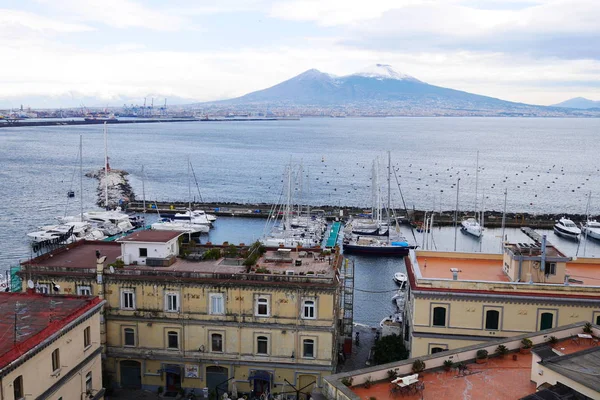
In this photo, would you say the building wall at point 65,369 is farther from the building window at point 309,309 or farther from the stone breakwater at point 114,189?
the stone breakwater at point 114,189

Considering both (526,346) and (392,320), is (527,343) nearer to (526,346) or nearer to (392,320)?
(526,346)

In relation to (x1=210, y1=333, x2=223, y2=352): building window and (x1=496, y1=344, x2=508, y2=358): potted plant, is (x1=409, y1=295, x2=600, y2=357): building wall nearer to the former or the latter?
(x1=496, y1=344, x2=508, y2=358): potted plant

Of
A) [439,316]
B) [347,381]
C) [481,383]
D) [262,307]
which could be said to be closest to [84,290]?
[262,307]

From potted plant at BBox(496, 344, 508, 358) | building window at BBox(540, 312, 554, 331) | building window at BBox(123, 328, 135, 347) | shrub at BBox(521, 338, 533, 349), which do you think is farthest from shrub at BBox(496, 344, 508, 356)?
building window at BBox(123, 328, 135, 347)

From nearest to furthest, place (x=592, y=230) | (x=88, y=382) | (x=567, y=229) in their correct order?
1. (x=88, y=382)
2. (x=592, y=230)
3. (x=567, y=229)

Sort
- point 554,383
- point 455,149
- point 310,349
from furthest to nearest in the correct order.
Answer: point 455,149 → point 310,349 → point 554,383

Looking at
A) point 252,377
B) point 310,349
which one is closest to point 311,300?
point 310,349

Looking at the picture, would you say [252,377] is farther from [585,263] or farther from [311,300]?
[585,263]
